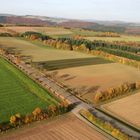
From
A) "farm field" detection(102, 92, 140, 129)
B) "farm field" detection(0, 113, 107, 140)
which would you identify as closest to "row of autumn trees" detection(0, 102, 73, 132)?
"farm field" detection(0, 113, 107, 140)

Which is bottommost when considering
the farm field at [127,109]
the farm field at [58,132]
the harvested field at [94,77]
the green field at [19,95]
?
the farm field at [127,109]

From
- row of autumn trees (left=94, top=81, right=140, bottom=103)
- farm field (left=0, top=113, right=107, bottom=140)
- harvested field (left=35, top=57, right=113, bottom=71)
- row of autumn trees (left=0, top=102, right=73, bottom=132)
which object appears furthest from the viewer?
harvested field (left=35, top=57, right=113, bottom=71)

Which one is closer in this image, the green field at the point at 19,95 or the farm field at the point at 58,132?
the farm field at the point at 58,132

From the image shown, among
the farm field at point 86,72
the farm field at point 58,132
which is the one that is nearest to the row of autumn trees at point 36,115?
the farm field at point 58,132

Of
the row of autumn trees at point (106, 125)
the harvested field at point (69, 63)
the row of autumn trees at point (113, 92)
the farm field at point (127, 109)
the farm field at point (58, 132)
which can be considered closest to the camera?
the farm field at point (58, 132)

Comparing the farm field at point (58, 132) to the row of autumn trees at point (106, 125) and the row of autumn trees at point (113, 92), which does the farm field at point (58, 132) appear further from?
the row of autumn trees at point (113, 92)

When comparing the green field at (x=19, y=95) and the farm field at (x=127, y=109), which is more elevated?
the green field at (x=19, y=95)

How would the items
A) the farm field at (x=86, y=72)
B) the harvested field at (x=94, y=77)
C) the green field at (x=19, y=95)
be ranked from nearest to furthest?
the green field at (x=19, y=95) < the harvested field at (x=94, y=77) < the farm field at (x=86, y=72)

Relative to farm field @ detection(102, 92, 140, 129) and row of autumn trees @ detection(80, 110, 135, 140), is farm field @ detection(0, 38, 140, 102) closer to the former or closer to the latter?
farm field @ detection(102, 92, 140, 129)
